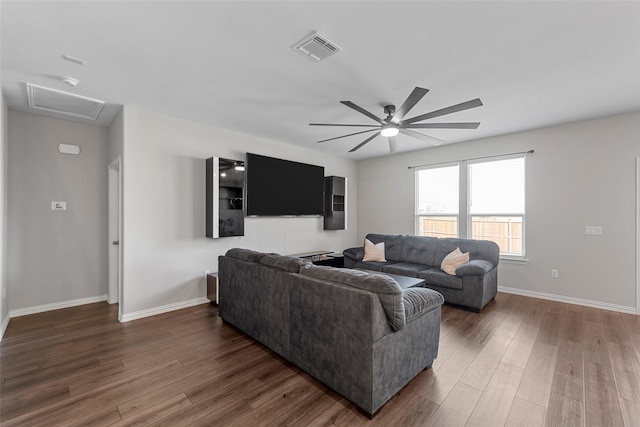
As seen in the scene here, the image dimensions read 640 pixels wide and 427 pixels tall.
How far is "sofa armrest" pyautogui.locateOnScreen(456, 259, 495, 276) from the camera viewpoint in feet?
12.6

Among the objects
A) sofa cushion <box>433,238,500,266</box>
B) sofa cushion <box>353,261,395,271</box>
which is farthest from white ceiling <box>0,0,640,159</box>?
sofa cushion <box>353,261,395,271</box>

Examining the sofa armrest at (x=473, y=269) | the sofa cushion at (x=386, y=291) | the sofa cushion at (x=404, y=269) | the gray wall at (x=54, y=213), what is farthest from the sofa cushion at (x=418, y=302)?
the gray wall at (x=54, y=213)

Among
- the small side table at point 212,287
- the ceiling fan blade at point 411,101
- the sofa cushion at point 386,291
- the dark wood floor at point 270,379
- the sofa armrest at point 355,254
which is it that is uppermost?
the ceiling fan blade at point 411,101

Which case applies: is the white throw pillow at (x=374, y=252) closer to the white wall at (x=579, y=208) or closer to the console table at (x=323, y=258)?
the console table at (x=323, y=258)

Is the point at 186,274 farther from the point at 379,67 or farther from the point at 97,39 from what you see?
the point at 379,67

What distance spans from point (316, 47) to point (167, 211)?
2922 millimetres

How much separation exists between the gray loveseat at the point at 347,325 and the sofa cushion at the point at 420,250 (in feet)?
8.82

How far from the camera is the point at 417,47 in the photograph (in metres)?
2.31

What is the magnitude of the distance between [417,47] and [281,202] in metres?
3.46

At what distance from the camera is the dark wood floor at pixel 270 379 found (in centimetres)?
190

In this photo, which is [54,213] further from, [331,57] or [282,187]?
[331,57]

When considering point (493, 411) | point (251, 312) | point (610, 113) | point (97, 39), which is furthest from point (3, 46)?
point (610, 113)

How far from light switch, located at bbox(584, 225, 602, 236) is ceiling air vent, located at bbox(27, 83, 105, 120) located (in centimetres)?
661

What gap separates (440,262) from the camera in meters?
4.84
